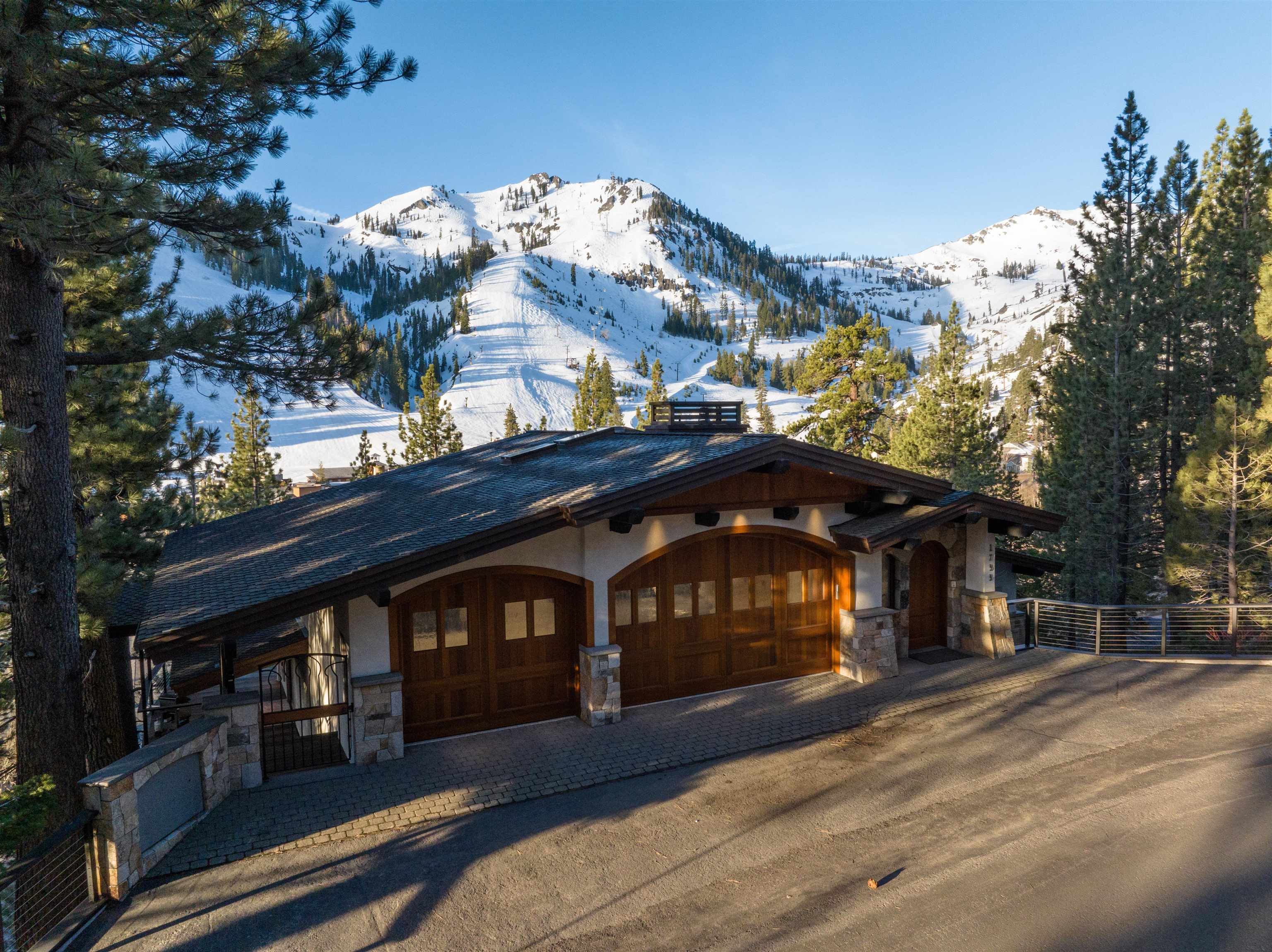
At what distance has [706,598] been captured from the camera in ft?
38.0

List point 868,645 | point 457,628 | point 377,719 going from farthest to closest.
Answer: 1. point 868,645
2. point 457,628
3. point 377,719

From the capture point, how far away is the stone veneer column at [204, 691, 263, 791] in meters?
8.13

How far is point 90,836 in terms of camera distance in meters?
6.18

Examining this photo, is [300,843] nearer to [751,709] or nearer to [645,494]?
[645,494]

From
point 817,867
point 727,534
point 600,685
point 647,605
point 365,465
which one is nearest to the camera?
point 817,867

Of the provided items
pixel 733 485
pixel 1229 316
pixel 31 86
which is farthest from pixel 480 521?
pixel 1229 316

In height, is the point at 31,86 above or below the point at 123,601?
above

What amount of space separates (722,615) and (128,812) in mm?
8090

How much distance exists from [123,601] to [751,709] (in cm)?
944

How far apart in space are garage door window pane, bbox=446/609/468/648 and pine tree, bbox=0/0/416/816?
4047mm

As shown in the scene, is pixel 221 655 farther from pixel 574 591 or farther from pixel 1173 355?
pixel 1173 355

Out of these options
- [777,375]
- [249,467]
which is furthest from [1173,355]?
[777,375]

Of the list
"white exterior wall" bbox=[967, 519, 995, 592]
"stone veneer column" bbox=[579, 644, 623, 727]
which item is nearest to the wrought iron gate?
"stone veneer column" bbox=[579, 644, 623, 727]

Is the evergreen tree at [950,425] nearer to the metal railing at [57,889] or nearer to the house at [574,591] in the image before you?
the house at [574,591]
